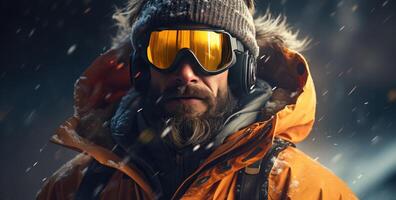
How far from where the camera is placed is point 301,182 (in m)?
1.81

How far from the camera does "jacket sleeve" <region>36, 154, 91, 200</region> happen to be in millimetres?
2195

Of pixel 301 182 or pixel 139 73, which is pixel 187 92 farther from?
pixel 301 182

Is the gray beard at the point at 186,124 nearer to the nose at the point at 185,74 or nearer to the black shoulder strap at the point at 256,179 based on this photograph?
the nose at the point at 185,74

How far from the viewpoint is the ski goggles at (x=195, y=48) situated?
Result: 207 centimetres

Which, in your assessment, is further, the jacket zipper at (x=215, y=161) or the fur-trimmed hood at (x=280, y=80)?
the fur-trimmed hood at (x=280, y=80)

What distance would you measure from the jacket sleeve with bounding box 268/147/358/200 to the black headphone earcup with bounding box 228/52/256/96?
0.35m

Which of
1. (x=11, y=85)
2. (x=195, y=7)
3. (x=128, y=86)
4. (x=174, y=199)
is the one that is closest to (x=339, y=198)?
(x=174, y=199)

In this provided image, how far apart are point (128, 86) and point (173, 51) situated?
1.72 ft

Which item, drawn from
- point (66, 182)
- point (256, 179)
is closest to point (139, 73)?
point (66, 182)

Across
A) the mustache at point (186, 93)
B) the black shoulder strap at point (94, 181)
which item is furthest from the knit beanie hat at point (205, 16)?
the black shoulder strap at point (94, 181)

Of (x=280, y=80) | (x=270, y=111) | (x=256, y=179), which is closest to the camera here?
(x=256, y=179)

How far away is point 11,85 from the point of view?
6.25m

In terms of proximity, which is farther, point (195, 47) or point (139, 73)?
point (139, 73)

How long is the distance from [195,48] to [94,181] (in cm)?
70
